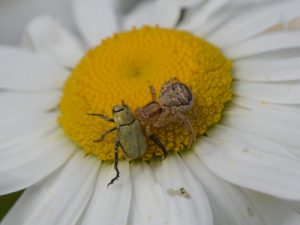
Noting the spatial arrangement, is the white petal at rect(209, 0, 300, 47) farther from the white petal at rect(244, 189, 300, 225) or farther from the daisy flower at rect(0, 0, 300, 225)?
the white petal at rect(244, 189, 300, 225)

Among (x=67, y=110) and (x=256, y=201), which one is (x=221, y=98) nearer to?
(x=256, y=201)

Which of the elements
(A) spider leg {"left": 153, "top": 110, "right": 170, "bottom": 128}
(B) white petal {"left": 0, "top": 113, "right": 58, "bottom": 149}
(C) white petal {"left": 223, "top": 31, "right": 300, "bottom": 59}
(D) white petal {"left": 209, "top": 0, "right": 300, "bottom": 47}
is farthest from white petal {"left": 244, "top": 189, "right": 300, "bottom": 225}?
(B) white petal {"left": 0, "top": 113, "right": 58, "bottom": 149}

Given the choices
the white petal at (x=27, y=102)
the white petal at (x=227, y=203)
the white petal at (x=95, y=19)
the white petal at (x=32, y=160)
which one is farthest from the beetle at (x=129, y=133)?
the white petal at (x=95, y=19)

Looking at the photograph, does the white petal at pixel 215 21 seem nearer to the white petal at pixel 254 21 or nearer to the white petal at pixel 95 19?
the white petal at pixel 254 21

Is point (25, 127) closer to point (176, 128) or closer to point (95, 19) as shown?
point (176, 128)

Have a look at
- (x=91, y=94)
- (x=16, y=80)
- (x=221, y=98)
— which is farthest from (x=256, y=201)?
(x=16, y=80)

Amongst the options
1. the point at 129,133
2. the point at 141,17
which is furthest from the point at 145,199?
the point at 141,17
